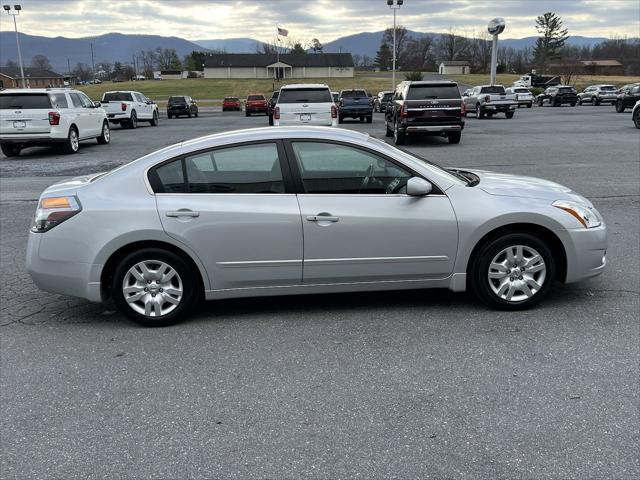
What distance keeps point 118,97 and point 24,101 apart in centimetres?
1550

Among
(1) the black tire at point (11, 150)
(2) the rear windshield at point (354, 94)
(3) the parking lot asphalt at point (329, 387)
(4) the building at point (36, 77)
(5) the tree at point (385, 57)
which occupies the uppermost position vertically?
(5) the tree at point (385, 57)

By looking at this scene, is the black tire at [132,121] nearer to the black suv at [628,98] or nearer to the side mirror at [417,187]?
the black suv at [628,98]

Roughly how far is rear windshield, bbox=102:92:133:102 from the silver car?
93.2 ft

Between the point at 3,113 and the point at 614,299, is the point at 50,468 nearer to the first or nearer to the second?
the point at 614,299

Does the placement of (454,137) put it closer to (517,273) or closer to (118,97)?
(517,273)

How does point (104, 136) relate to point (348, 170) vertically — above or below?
below

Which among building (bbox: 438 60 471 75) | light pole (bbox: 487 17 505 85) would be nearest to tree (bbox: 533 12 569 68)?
building (bbox: 438 60 471 75)

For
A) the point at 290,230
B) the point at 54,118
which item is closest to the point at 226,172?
the point at 290,230

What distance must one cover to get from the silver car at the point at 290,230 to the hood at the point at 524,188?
0.04m

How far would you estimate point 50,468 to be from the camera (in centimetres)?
291

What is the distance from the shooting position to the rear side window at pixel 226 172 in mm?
4680

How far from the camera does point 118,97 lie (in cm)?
3120

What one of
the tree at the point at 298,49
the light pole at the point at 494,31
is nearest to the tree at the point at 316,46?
the tree at the point at 298,49

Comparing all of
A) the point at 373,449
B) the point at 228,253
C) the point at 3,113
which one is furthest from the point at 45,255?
the point at 3,113
